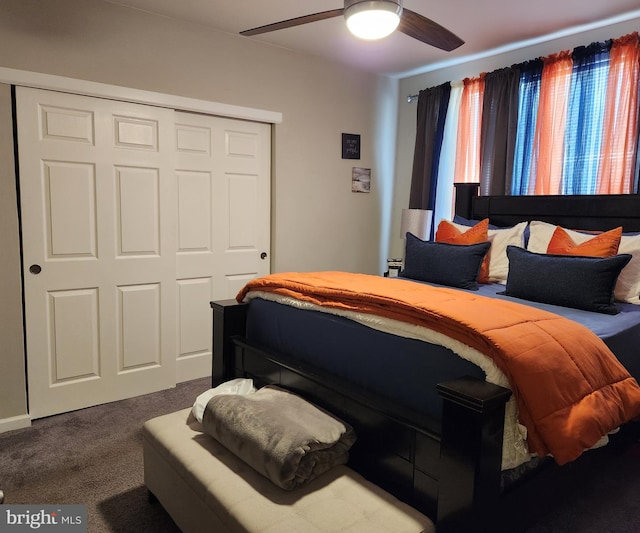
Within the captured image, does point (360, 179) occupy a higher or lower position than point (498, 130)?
lower

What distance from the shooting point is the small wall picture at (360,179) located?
13.7 ft

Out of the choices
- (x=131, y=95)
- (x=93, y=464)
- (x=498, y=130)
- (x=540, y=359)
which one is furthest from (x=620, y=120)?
(x=93, y=464)

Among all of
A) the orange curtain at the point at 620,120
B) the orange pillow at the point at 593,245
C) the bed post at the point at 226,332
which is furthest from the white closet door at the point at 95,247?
the orange curtain at the point at 620,120

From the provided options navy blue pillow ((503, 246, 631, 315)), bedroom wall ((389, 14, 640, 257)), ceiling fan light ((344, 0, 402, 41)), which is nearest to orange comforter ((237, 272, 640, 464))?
navy blue pillow ((503, 246, 631, 315))

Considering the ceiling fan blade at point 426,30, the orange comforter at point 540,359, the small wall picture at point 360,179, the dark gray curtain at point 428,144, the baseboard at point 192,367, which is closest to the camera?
the orange comforter at point 540,359

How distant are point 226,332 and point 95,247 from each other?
3.71 ft

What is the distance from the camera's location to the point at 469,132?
385 centimetres

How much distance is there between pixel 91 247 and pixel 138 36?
4.39ft

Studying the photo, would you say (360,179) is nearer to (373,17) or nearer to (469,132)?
(469,132)

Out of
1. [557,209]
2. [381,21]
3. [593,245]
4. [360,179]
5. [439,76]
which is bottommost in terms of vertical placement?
[593,245]

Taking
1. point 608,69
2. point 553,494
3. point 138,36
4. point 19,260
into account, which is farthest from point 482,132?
point 19,260

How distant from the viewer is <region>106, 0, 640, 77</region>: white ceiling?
2.82 m

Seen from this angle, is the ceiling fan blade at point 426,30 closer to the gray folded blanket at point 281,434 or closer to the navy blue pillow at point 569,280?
the navy blue pillow at point 569,280

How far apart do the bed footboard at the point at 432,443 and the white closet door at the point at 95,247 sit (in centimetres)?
152
